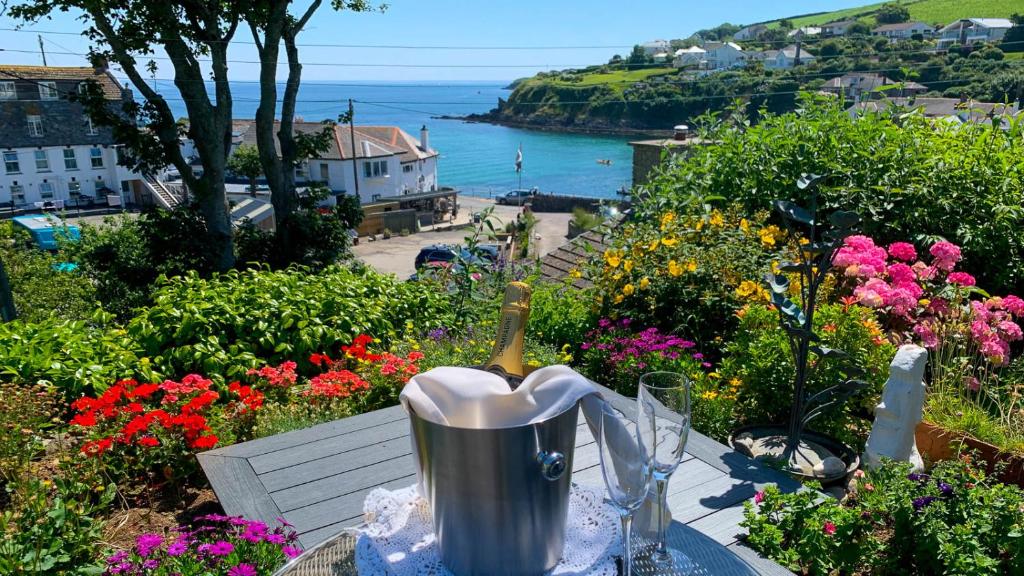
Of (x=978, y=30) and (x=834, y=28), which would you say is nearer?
(x=978, y=30)

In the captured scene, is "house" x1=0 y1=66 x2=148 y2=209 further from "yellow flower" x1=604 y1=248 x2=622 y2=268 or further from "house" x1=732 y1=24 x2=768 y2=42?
"house" x1=732 y1=24 x2=768 y2=42

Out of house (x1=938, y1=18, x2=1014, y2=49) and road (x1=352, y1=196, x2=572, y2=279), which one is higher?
house (x1=938, y1=18, x2=1014, y2=49)

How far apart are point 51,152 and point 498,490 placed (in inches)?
1494

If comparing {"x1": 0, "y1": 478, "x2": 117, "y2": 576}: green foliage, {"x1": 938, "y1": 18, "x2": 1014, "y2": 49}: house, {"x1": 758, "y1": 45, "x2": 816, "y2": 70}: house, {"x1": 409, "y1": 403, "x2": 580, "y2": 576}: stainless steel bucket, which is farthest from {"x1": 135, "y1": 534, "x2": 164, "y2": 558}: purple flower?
{"x1": 758, "y1": 45, "x2": 816, "y2": 70}: house

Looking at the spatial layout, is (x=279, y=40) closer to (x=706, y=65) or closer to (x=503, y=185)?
(x=503, y=185)

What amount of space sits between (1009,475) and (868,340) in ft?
2.57

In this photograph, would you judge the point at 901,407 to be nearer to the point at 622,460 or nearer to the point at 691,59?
the point at 622,460

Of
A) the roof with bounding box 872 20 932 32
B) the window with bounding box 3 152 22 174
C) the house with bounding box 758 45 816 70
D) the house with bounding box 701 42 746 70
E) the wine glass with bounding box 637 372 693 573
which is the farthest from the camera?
the house with bounding box 701 42 746 70

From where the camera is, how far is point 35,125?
101ft

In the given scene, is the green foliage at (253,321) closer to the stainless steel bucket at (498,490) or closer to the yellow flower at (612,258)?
the yellow flower at (612,258)

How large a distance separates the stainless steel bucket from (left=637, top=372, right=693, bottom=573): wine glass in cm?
14

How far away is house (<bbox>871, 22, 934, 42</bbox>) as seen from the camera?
5709 cm

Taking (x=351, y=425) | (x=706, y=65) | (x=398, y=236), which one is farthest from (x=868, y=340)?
(x=706, y=65)

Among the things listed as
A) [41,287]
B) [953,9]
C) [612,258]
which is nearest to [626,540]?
[612,258]
